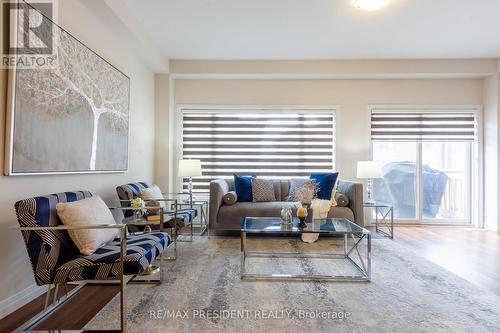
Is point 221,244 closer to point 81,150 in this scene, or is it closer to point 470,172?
point 81,150

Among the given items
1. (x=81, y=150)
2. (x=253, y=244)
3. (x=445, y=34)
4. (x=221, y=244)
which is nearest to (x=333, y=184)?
(x=253, y=244)

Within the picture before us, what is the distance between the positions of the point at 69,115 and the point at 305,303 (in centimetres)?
257

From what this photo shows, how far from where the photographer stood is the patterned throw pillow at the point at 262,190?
14.5 feet

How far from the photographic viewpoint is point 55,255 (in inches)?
70.5

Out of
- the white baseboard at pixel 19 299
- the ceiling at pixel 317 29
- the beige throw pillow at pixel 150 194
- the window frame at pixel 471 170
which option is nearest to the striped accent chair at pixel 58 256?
the white baseboard at pixel 19 299

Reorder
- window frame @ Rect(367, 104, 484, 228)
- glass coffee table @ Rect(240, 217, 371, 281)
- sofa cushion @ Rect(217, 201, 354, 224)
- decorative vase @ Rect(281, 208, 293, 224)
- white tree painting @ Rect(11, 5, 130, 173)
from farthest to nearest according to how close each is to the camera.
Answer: window frame @ Rect(367, 104, 484, 228), sofa cushion @ Rect(217, 201, 354, 224), decorative vase @ Rect(281, 208, 293, 224), glass coffee table @ Rect(240, 217, 371, 281), white tree painting @ Rect(11, 5, 130, 173)

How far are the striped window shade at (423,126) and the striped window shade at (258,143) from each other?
0.90 metres

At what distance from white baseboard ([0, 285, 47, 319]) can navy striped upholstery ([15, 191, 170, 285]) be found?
466 mm

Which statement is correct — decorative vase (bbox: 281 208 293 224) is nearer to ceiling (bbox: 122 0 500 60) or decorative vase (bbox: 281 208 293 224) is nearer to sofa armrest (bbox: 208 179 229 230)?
sofa armrest (bbox: 208 179 229 230)

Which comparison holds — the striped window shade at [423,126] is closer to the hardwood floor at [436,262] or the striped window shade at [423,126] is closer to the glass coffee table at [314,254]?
the hardwood floor at [436,262]

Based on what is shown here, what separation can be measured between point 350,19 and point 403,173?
10.0 ft

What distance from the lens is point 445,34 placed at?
3799 mm

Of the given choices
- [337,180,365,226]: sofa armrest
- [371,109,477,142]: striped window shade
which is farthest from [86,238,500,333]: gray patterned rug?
[371,109,477,142]: striped window shade

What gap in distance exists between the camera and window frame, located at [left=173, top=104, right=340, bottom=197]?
198 inches
